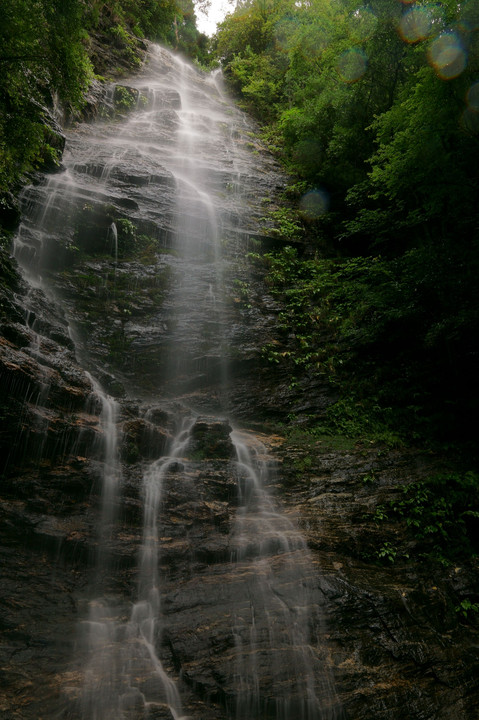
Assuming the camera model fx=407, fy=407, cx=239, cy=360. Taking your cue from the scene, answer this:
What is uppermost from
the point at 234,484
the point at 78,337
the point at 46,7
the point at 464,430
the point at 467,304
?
the point at 46,7

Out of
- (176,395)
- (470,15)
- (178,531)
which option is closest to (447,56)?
(470,15)

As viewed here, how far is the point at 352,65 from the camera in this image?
13.0m

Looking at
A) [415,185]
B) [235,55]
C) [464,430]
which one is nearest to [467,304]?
[464,430]

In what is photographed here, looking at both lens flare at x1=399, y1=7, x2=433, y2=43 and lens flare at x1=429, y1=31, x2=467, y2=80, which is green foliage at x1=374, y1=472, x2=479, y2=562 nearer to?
lens flare at x1=429, y1=31, x2=467, y2=80

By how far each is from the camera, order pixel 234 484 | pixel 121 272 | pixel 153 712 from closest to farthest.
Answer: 1. pixel 153 712
2. pixel 234 484
3. pixel 121 272

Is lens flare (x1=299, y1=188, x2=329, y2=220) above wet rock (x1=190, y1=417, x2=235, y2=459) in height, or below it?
above

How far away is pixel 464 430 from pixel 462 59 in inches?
266

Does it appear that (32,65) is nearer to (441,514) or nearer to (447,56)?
(447,56)

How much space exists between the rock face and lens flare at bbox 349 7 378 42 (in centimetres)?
857

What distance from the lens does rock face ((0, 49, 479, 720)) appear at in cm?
457

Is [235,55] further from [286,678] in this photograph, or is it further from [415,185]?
[286,678]

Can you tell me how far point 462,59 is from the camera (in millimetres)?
7176

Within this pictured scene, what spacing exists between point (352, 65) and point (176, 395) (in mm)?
11902

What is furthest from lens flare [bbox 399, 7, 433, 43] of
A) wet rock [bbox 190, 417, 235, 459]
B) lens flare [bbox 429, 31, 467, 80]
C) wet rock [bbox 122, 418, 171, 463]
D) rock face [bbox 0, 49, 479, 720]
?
wet rock [bbox 122, 418, 171, 463]
